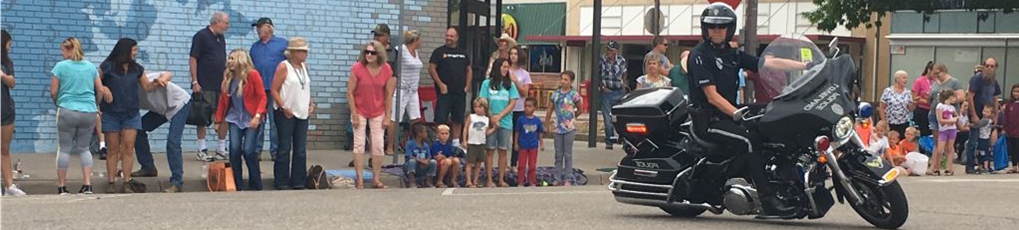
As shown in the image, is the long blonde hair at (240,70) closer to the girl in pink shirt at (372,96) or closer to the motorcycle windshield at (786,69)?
the girl in pink shirt at (372,96)

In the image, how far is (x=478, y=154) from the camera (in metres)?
16.6

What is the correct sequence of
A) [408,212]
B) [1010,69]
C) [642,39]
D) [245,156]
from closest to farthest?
[408,212], [245,156], [1010,69], [642,39]

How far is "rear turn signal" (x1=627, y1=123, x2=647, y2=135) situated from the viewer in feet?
35.1

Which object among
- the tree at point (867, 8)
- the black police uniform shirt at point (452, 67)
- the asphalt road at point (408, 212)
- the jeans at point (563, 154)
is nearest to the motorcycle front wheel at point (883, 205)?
the asphalt road at point (408, 212)

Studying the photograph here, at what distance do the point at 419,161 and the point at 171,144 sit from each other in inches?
93.8

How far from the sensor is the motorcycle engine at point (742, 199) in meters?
10.1

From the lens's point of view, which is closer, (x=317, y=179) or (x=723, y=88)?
(x=723, y=88)

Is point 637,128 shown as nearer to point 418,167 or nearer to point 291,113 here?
point 291,113

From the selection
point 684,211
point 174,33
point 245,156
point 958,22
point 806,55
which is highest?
point 958,22

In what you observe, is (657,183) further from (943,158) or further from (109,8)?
(943,158)

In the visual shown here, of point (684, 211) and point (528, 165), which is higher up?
point (684, 211)

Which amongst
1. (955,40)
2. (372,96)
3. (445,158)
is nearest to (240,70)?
(372,96)

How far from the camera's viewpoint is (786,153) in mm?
10078

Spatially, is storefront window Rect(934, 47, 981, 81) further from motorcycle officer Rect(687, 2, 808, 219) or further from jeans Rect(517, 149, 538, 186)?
motorcycle officer Rect(687, 2, 808, 219)
